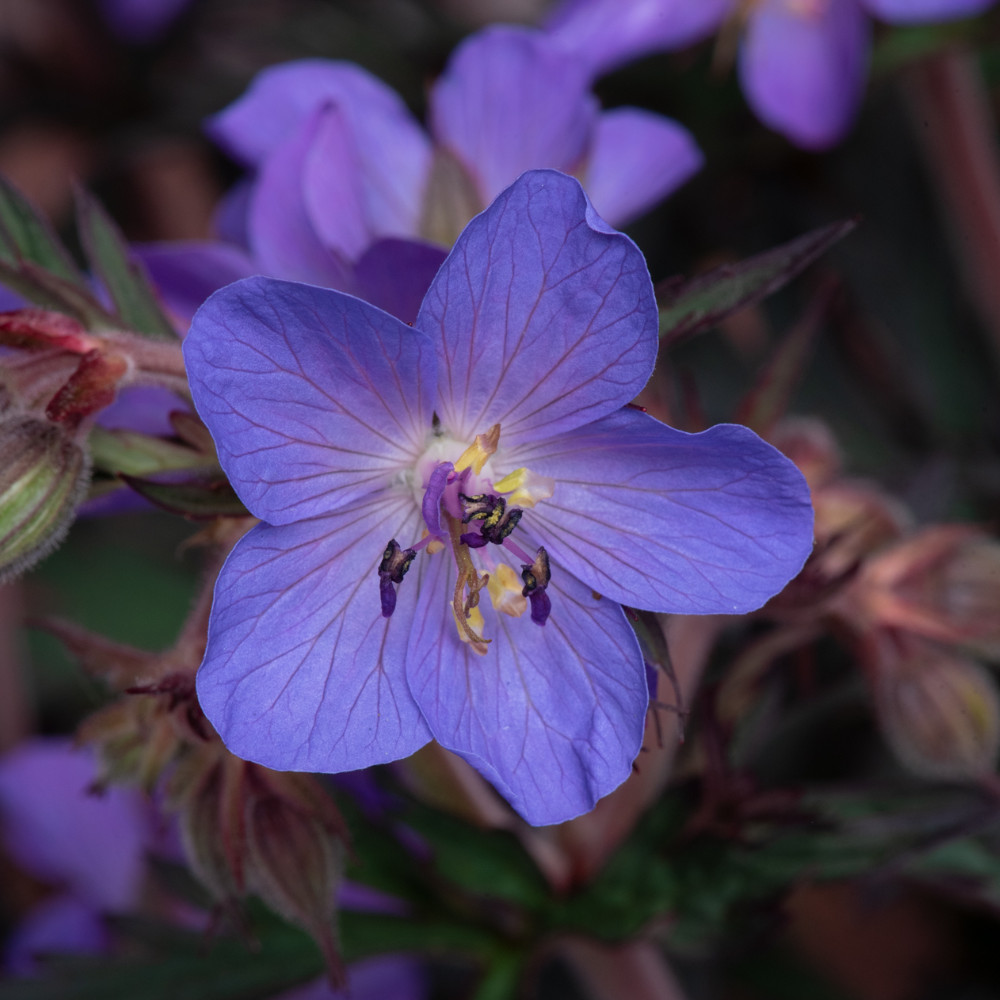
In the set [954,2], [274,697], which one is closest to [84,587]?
[274,697]

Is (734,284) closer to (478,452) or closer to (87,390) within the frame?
(478,452)

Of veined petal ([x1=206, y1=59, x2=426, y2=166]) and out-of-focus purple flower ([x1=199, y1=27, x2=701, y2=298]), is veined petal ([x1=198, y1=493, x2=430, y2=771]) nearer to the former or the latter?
out-of-focus purple flower ([x1=199, y1=27, x2=701, y2=298])

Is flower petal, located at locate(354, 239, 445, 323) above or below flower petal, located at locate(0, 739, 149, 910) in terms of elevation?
above

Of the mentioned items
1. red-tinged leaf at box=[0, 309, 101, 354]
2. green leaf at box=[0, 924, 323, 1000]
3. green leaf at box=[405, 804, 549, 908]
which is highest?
red-tinged leaf at box=[0, 309, 101, 354]

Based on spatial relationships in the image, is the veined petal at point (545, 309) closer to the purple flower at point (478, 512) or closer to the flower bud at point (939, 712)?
the purple flower at point (478, 512)

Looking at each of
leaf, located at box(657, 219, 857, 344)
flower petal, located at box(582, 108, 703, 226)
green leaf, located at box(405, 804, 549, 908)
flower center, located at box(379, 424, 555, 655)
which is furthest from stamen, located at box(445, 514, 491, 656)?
flower petal, located at box(582, 108, 703, 226)

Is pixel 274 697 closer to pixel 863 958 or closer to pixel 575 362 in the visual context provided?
pixel 575 362

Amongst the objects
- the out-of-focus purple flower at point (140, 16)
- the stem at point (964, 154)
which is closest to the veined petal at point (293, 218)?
the stem at point (964, 154)
